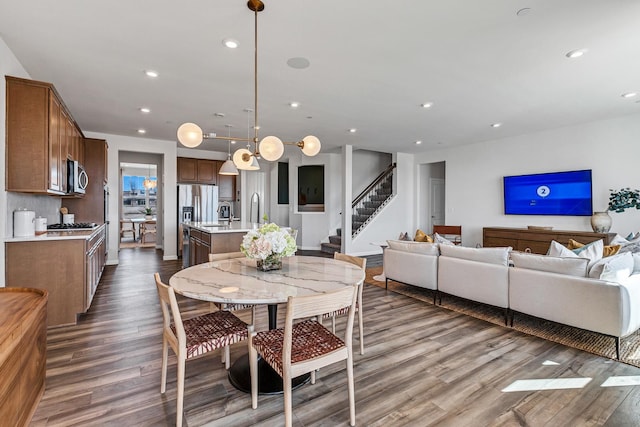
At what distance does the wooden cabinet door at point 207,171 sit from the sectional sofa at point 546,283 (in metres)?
6.21

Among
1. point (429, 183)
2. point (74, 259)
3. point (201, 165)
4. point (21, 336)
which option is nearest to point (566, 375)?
point (21, 336)

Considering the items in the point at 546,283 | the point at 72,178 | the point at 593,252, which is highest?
the point at 72,178

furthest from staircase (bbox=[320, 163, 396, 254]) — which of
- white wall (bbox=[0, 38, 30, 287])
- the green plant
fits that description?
white wall (bbox=[0, 38, 30, 287])

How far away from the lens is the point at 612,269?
8.61 ft

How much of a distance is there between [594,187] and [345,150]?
4786 mm

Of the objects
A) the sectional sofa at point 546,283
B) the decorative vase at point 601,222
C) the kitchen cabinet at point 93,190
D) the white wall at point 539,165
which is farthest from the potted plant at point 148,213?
the decorative vase at point 601,222

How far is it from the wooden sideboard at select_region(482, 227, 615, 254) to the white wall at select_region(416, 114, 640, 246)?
420 millimetres

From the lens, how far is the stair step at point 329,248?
8.12 m

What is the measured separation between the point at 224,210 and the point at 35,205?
16.1ft

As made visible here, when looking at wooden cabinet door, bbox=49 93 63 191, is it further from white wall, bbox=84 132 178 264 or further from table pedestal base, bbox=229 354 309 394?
white wall, bbox=84 132 178 264

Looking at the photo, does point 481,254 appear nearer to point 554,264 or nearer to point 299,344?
point 554,264

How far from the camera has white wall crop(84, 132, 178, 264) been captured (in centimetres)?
649

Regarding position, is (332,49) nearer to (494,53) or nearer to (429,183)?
(494,53)

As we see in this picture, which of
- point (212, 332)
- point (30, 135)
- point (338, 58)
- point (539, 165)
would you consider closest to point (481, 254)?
point (338, 58)
